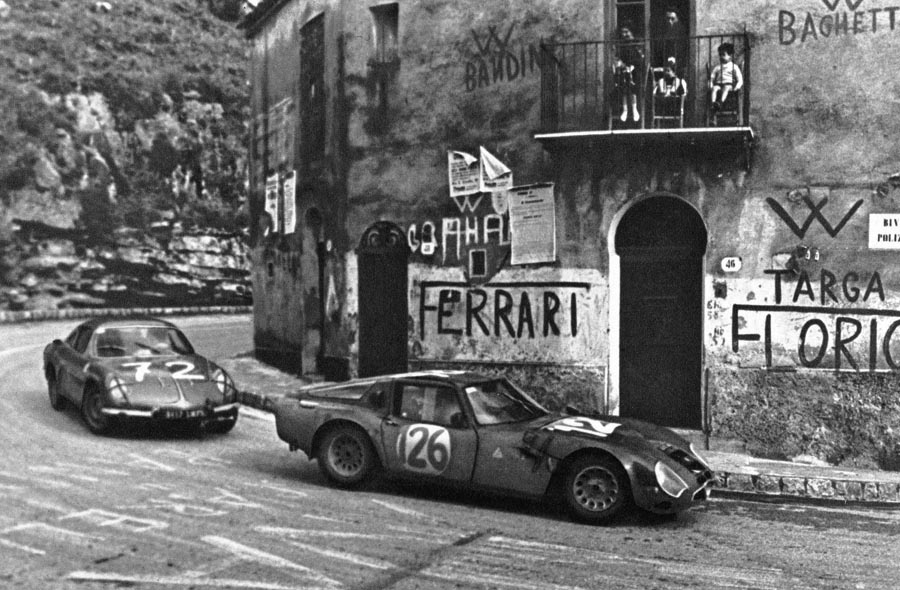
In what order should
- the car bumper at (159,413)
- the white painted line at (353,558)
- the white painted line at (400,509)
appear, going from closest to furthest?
the white painted line at (353,558) → the white painted line at (400,509) → the car bumper at (159,413)

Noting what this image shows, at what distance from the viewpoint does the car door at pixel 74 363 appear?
42.7 ft

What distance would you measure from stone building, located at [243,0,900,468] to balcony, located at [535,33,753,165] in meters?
0.03

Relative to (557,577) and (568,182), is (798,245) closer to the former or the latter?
(568,182)

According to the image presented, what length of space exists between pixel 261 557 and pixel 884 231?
9.37 meters

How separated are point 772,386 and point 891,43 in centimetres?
476

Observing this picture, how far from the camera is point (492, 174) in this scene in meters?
14.8

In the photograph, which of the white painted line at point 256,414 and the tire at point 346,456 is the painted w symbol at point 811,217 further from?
the white painted line at point 256,414

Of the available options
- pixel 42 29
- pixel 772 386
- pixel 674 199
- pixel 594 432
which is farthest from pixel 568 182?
pixel 42 29

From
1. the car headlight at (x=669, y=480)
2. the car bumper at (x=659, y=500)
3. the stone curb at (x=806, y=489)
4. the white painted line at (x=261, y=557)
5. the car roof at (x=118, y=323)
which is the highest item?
the car roof at (x=118, y=323)

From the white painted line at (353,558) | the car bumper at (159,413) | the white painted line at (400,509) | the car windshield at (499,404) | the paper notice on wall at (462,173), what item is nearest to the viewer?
the white painted line at (353,558)

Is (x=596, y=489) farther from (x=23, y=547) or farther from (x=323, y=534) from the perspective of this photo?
(x=23, y=547)

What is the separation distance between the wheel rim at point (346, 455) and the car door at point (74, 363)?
180 inches

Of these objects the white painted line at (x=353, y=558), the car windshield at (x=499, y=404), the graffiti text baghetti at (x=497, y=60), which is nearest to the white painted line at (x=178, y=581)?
the white painted line at (x=353, y=558)

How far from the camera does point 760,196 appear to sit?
13.2 meters
